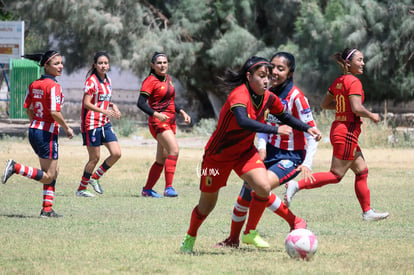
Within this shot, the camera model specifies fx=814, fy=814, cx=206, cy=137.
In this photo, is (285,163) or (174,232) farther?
(174,232)

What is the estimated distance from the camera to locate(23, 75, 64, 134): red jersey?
31.2ft

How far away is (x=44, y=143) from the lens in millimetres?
9602

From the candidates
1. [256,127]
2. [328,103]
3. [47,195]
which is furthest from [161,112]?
[256,127]

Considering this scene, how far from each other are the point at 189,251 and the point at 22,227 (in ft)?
8.12

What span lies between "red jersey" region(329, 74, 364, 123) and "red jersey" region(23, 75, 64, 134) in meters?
3.24

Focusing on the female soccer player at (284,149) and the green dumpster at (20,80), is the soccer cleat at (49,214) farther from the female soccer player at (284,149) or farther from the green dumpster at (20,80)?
the green dumpster at (20,80)

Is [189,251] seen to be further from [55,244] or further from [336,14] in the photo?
[336,14]

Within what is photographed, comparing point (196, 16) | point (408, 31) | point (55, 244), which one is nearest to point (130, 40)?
point (196, 16)

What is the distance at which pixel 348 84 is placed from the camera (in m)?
9.31

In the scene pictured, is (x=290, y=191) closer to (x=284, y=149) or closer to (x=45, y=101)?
(x=284, y=149)

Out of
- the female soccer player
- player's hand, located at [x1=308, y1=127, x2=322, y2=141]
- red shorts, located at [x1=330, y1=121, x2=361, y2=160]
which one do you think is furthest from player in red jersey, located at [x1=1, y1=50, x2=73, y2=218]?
player's hand, located at [x1=308, y1=127, x2=322, y2=141]

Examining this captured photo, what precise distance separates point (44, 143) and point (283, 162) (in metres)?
3.23

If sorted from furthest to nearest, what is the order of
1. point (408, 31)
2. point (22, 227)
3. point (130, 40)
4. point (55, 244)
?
point (130, 40) < point (408, 31) < point (22, 227) < point (55, 244)

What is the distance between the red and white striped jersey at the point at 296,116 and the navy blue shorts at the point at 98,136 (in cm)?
475
